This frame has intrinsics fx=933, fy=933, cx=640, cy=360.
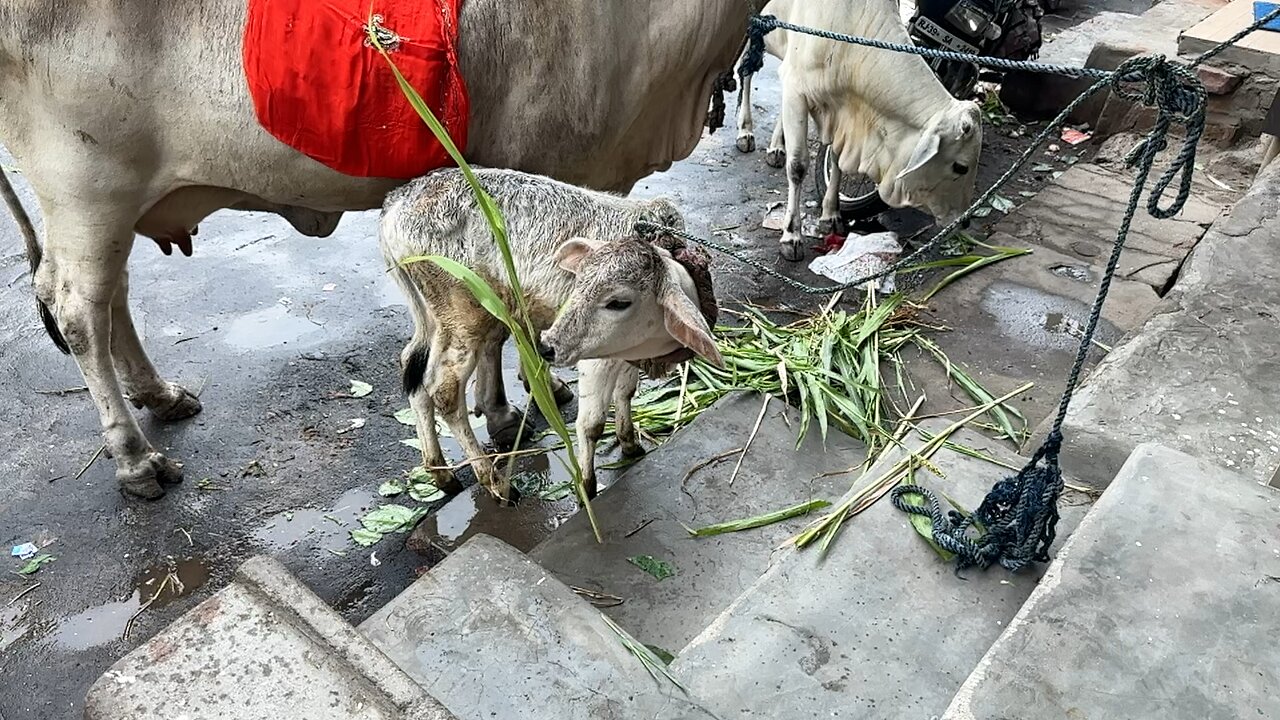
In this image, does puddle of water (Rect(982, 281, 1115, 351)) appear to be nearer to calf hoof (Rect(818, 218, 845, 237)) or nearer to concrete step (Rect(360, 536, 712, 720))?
calf hoof (Rect(818, 218, 845, 237))

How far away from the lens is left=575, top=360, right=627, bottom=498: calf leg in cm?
370

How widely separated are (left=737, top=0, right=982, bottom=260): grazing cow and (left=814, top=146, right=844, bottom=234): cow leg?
0.55 feet

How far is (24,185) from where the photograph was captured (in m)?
6.23

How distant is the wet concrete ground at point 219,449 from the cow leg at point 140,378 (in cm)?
8

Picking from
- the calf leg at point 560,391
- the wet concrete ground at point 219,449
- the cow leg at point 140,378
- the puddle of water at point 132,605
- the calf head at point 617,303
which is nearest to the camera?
the calf head at point 617,303

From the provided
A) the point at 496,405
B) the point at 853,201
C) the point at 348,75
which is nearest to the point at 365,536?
the point at 496,405

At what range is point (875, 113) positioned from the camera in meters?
5.93

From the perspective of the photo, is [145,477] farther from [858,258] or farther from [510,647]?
[858,258]

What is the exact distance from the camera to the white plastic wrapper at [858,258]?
6.00 meters

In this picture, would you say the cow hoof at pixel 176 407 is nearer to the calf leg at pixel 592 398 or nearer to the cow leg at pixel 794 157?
the calf leg at pixel 592 398

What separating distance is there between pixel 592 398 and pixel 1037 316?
9.54ft

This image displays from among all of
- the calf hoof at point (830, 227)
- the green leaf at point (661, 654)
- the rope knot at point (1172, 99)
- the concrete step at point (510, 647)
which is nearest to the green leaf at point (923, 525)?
the green leaf at point (661, 654)

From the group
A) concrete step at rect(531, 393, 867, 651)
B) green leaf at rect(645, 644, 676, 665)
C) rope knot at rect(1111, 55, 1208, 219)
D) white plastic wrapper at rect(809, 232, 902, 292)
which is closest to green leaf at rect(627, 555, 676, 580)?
concrete step at rect(531, 393, 867, 651)

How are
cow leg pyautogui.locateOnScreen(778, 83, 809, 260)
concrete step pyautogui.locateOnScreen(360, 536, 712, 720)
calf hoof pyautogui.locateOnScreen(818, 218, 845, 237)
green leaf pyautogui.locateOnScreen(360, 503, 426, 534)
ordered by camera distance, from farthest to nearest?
calf hoof pyautogui.locateOnScreen(818, 218, 845, 237)
cow leg pyautogui.locateOnScreen(778, 83, 809, 260)
green leaf pyautogui.locateOnScreen(360, 503, 426, 534)
concrete step pyautogui.locateOnScreen(360, 536, 712, 720)
